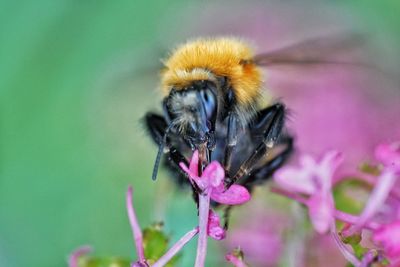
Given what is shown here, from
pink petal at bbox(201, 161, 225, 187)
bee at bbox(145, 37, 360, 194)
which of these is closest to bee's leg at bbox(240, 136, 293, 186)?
bee at bbox(145, 37, 360, 194)

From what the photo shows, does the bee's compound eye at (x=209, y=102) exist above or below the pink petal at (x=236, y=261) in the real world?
above

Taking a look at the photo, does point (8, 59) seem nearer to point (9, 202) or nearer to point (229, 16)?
point (9, 202)

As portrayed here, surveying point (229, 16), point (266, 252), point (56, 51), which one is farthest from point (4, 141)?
point (266, 252)

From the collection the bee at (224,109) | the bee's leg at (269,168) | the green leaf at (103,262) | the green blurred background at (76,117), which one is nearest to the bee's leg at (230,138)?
the bee at (224,109)

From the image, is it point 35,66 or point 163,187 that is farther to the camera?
point 35,66

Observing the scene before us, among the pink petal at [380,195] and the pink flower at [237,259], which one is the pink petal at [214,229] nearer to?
the pink flower at [237,259]
